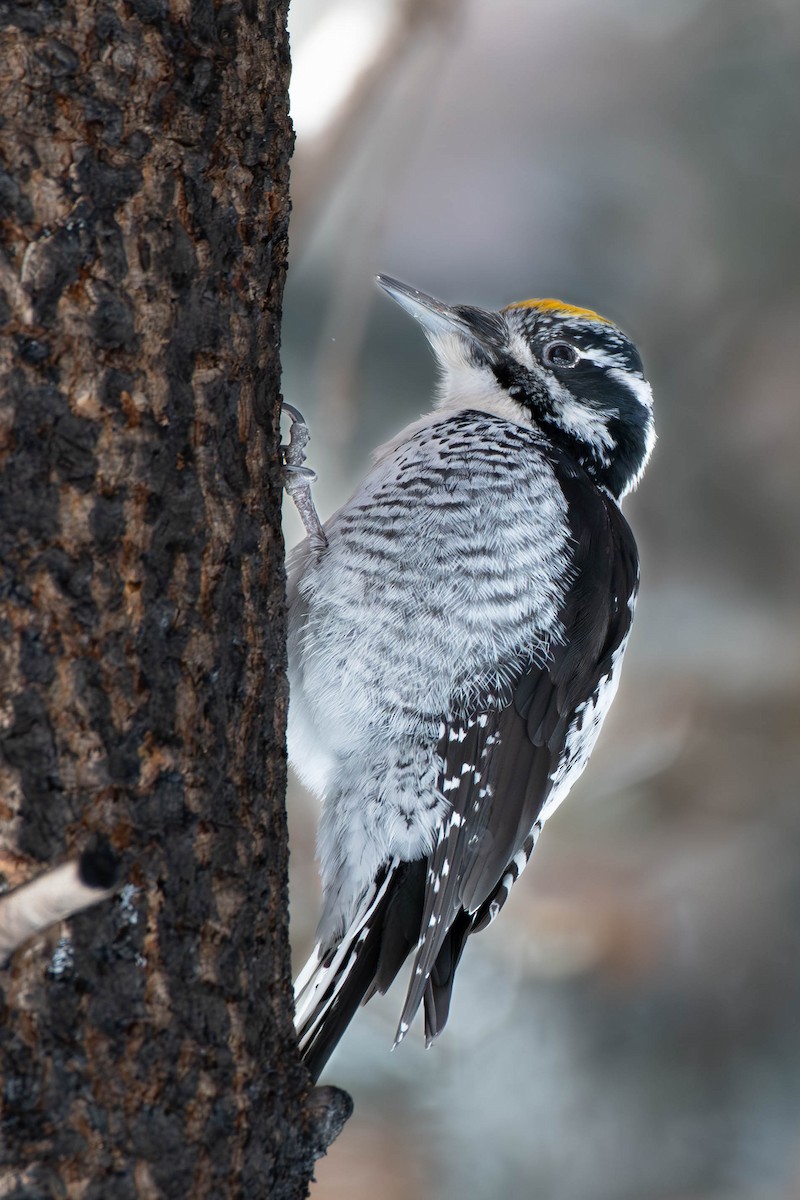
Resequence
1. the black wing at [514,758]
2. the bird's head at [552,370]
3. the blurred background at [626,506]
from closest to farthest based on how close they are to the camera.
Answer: the black wing at [514,758] → the bird's head at [552,370] → the blurred background at [626,506]

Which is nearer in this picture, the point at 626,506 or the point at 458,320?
the point at 458,320

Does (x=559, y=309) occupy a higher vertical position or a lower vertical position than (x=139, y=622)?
higher

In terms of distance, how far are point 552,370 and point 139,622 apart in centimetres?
159

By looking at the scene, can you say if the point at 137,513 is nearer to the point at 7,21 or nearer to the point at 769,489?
the point at 7,21

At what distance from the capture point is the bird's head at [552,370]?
2.52 m

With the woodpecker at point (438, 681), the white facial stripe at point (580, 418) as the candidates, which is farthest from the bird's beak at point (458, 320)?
the woodpecker at point (438, 681)

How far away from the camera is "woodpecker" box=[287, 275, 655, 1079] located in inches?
79.6

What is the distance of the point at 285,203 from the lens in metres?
1.35

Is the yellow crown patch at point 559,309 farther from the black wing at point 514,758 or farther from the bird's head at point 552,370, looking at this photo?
the black wing at point 514,758

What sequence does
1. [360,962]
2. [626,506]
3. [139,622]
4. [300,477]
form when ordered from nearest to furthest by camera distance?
[139,622] < [360,962] < [300,477] < [626,506]

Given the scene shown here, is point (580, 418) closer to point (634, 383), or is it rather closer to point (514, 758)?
point (634, 383)

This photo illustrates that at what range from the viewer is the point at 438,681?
2061mm

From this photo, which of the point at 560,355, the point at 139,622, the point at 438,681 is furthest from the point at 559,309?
the point at 139,622

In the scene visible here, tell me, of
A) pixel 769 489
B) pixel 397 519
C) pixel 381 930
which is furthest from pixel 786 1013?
pixel 397 519
